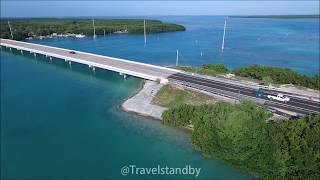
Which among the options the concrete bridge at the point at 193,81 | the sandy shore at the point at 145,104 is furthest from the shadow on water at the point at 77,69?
the sandy shore at the point at 145,104

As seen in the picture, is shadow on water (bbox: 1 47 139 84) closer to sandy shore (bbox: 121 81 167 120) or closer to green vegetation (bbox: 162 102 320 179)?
sandy shore (bbox: 121 81 167 120)

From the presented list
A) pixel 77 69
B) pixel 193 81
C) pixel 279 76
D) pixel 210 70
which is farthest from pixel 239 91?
pixel 77 69

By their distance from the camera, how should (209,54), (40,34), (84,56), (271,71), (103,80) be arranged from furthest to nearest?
(40,34)
(209,54)
(84,56)
(103,80)
(271,71)

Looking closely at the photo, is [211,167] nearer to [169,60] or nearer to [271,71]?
[271,71]

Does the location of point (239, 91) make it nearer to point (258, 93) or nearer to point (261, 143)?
point (258, 93)

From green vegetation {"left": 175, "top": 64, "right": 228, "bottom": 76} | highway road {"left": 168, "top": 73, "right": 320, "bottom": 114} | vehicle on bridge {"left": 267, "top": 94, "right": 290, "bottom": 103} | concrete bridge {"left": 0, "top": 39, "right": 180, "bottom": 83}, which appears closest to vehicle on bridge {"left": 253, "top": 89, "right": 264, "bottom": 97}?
highway road {"left": 168, "top": 73, "right": 320, "bottom": 114}

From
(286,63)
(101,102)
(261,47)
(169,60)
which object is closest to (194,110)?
(101,102)
